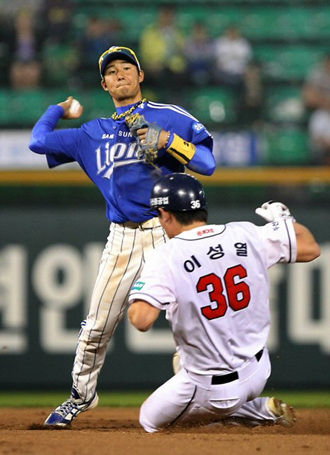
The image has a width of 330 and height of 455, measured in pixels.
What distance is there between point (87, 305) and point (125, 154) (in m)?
2.92

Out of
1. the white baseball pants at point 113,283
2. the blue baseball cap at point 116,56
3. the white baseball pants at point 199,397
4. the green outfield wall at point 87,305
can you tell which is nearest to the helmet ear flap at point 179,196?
the white baseball pants at point 113,283

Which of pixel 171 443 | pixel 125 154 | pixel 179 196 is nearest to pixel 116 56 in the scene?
pixel 125 154

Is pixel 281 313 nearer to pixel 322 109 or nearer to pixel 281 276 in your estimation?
pixel 281 276

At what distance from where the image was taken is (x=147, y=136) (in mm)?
4336

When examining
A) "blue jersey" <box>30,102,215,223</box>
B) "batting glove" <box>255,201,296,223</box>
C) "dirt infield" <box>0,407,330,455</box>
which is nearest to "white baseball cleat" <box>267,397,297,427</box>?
"dirt infield" <box>0,407,330,455</box>

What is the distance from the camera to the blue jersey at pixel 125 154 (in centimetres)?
461

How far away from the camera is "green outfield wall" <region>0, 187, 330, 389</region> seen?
7332 millimetres

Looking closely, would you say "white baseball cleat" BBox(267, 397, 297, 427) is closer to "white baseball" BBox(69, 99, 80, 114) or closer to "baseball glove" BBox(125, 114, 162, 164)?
"baseball glove" BBox(125, 114, 162, 164)

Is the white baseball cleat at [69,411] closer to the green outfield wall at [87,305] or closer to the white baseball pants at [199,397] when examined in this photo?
the white baseball pants at [199,397]

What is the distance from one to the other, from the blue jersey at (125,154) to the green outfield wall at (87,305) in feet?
8.58

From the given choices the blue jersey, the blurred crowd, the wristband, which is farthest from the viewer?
the blurred crowd

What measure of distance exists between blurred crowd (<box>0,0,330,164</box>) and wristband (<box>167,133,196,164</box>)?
507cm

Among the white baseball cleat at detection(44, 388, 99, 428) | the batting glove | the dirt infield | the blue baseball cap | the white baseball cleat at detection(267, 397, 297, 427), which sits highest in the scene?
the blue baseball cap

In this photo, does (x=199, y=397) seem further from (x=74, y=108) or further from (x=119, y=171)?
(x=74, y=108)
